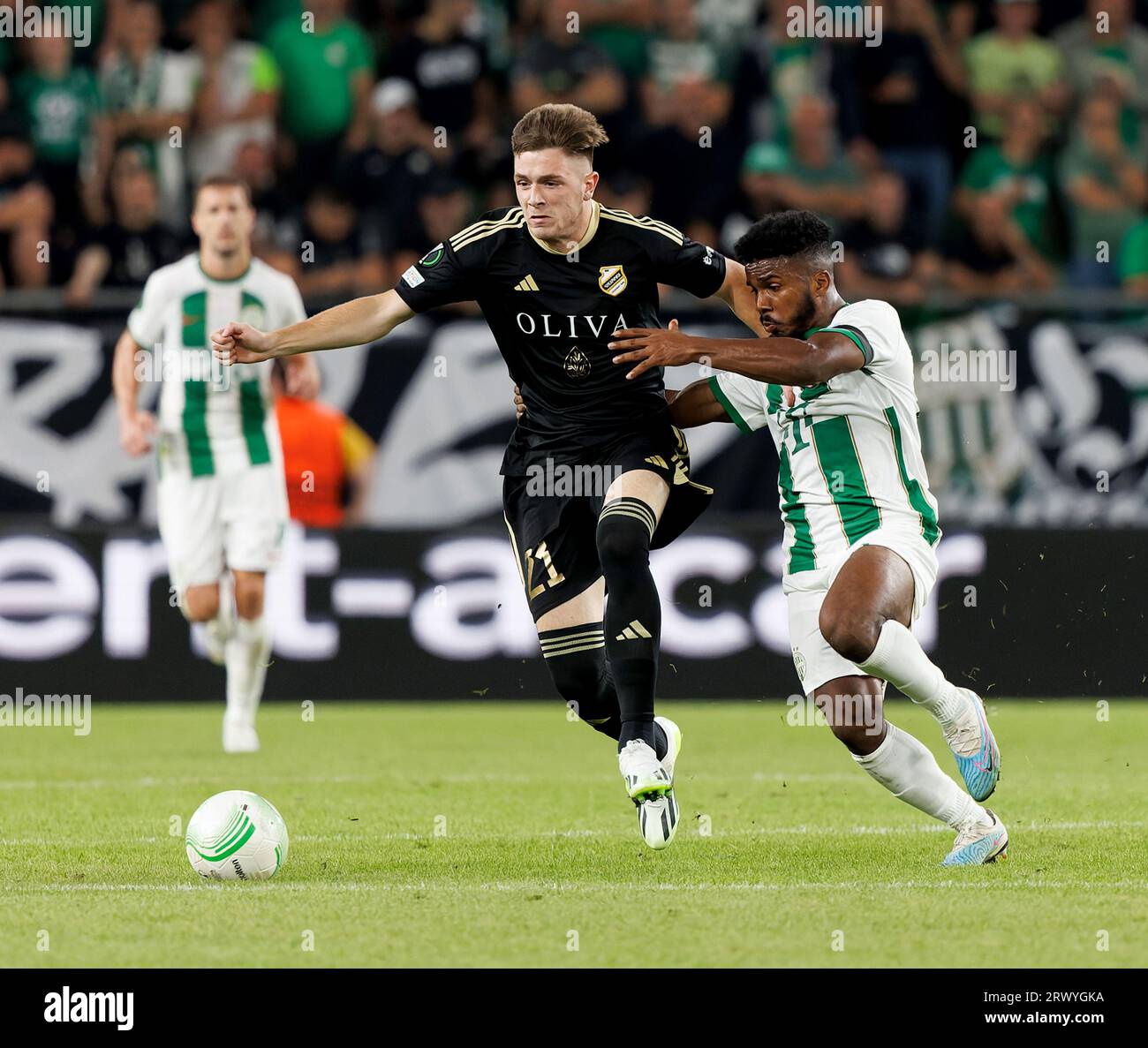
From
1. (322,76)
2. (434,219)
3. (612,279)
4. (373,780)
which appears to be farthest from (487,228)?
(322,76)

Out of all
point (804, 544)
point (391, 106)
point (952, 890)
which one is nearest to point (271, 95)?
point (391, 106)

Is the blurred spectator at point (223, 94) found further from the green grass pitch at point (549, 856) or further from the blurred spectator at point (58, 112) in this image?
the green grass pitch at point (549, 856)

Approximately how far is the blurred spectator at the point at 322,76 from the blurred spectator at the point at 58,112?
1383 millimetres

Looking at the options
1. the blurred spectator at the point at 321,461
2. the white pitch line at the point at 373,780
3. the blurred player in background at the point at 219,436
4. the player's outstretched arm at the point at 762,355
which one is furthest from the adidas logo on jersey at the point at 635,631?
the blurred spectator at the point at 321,461

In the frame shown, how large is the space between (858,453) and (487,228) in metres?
1.44

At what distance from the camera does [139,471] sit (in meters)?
12.0

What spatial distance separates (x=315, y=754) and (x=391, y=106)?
5841 millimetres

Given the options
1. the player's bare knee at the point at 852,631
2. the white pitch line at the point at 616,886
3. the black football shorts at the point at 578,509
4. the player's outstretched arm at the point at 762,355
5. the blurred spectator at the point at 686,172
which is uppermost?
the blurred spectator at the point at 686,172

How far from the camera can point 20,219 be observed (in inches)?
523

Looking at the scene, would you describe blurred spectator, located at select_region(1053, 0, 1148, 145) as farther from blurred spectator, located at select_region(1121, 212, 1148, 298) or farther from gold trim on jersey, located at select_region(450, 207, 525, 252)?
gold trim on jersey, located at select_region(450, 207, 525, 252)

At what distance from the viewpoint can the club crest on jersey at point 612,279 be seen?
668 cm

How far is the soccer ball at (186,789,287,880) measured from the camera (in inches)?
237

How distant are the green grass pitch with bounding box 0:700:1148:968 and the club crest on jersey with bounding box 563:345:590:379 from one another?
1.57 m

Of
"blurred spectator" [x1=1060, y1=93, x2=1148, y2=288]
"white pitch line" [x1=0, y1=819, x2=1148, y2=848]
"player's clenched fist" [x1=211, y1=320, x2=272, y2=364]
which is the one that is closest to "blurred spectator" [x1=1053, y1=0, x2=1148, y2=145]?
"blurred spectator" [x1=1060, y1=93, x2=1148, y2=288]
